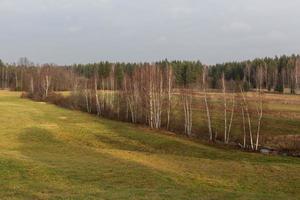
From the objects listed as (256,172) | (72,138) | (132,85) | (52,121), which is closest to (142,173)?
(256,172)

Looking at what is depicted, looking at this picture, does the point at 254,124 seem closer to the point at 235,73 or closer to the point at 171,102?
the point at 171,102

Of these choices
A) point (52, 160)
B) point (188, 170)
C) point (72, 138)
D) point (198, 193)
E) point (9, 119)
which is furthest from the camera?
point (9, 119)

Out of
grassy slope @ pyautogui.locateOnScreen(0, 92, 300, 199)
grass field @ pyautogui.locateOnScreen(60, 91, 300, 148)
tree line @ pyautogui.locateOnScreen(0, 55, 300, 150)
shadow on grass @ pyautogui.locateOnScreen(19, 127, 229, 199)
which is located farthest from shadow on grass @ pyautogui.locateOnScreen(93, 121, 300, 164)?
shadow on grass @ pyautogui.locateOnScreen(19, 127, 229, 199)

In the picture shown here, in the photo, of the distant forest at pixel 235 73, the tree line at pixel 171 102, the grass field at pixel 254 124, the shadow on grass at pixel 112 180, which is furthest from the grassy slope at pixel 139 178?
the distant forest at pixel 235 73

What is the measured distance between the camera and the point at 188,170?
83.9ft

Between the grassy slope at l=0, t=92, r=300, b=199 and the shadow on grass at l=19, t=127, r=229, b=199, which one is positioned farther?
the grassy slope at l=0, t=92, r=300, b=199

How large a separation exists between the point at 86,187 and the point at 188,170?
314 inches

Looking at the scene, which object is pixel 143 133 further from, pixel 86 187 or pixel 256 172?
pixel 86 187

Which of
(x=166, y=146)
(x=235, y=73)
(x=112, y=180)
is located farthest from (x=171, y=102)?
(x=235, y=73)

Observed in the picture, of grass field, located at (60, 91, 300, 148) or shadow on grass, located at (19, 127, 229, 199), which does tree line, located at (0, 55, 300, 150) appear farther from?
shadow on grass, located at (19, 127, 229, 199)

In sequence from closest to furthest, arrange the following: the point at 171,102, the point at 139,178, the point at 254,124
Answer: the point at 139,178, the point at 254,124, the point at 171,102

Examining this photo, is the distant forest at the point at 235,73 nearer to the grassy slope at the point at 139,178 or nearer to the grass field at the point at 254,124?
the grass field at the point at 254,124

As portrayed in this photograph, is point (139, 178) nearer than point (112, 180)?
No

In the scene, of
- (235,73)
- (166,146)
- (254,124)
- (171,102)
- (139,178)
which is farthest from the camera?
(235,73)
